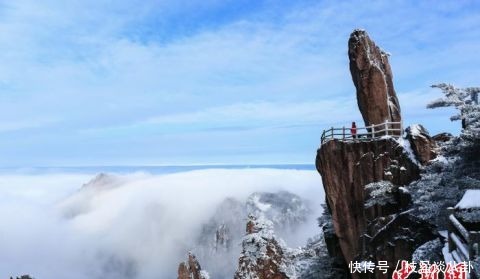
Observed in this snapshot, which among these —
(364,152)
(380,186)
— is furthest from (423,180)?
(364,152)

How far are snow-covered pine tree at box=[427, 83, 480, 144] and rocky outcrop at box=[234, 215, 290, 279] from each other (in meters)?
15.5

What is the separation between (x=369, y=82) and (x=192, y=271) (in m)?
29.7

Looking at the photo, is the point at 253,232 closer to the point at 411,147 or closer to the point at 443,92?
the point at 411,147

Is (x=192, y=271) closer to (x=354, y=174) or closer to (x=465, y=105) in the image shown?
(x=354, y=174)

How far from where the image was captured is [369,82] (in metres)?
39.2

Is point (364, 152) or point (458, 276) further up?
point (364, 152)

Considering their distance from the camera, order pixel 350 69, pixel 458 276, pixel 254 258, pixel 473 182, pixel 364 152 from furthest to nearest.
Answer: pixel 350 69, pixel 254 258, pixel 364 152, pixel 473 182, pixel 458 276

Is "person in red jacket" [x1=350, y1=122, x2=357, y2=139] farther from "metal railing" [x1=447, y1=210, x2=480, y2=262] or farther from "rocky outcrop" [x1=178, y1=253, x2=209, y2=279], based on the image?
"rocky outcrop" [x1=178, y1=253, x2=209, y2=279]

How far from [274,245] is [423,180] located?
13566 millimetres

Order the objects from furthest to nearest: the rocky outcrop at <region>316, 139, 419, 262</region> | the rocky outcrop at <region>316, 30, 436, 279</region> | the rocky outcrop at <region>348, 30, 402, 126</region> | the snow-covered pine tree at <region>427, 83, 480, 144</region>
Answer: the rocky outcrop at <region>348, 30, 402, 126</region> → the rocky outcrop at <region>316, 139, 419, 262</region> → the rocky outcrop at <region>316, 30, 436, 279</region> → the snow-covered pine tree at <region>427, 83, 480, 144</region>

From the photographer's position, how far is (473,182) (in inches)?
984

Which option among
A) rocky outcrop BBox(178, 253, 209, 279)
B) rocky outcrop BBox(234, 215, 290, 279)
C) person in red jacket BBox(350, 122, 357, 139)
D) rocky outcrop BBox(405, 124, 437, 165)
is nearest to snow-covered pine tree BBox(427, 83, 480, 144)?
rocky outcrop BBox(405, 124, 437, 165)

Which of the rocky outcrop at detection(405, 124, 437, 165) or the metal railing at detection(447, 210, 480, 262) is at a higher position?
the rocky outcrop at detection(405, 124, 437, 165)

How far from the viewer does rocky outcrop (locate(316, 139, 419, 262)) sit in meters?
33.8
